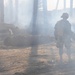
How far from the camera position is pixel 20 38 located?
64.2 ft

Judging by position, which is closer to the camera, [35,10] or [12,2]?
[35,10]

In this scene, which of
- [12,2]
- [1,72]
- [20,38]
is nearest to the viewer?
[1,72]

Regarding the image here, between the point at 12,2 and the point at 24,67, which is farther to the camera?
the point at 12,2

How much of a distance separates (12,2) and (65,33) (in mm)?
52206

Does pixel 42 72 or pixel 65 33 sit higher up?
pixel 65 33

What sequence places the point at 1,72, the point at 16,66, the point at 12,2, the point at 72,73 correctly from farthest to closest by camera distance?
the point at 12,2 → the point at 16,66 → the point at 1,72 → the point at 72,73

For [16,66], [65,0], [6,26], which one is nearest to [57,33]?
[16,66]

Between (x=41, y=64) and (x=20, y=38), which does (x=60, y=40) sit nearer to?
(x=41, y=64)

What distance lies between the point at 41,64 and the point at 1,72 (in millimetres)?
1804

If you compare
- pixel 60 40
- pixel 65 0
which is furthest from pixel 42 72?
pixel 65 0

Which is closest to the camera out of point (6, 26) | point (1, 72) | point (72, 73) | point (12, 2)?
point (72, 73)

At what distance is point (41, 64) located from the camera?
1104cm

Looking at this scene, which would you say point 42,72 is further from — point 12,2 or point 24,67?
point 12,2

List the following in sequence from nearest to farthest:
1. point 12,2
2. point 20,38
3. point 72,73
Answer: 1. point 72,73
2. point 20,38
3. point 12,2
